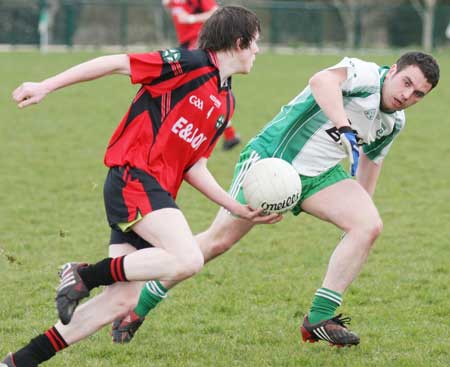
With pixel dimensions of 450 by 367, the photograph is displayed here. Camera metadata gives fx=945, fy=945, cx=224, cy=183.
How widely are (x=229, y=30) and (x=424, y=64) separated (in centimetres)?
112

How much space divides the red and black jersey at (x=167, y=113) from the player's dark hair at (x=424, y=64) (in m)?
1.12

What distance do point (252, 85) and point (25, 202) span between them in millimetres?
12672

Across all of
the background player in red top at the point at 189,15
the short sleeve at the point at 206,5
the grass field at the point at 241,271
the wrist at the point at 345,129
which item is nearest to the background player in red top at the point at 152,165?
the grass field at the point at 241,271

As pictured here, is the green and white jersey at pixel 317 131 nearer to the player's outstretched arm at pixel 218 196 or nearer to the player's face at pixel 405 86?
the player's face at pixel 405 86

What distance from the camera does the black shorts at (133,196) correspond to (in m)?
4.48

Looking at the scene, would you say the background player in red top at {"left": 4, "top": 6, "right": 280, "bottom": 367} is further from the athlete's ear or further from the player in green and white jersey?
the athlete's ear

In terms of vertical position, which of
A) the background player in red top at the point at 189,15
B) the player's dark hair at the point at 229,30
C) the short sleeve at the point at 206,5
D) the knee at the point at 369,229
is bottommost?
the background player in red top at the point at 189,15

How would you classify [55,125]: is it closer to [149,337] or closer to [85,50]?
[149,337]

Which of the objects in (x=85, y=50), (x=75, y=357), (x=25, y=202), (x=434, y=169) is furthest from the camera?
(x=85, y=50)

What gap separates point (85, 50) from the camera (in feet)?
106

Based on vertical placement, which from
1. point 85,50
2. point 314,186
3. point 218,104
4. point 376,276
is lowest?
point 85,50

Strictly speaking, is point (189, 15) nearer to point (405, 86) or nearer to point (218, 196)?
point (405, 86)

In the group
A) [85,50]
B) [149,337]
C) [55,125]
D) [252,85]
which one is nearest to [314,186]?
[149,337]

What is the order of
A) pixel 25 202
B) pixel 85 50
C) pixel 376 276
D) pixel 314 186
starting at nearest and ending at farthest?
pixel 314 186 < pixel 376 276 < pixel 25 202 < pixel 85 50
